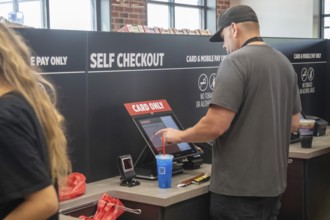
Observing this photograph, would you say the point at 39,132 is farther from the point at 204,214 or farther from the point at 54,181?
the point at 204,214

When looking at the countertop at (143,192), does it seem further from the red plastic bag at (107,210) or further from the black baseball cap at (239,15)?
the black baseball cap at (239,15)

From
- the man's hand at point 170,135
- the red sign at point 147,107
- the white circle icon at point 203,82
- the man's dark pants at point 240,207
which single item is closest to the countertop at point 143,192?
the man's dark pants at point 240,207

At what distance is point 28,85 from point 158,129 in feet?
5.13

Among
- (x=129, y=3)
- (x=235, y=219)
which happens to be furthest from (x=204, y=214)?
(x=129, y=3)

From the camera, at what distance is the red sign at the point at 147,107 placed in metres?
2.74

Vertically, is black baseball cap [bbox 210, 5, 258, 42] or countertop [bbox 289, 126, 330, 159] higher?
black baseball cap [bbox 210, 5, 258, 42]

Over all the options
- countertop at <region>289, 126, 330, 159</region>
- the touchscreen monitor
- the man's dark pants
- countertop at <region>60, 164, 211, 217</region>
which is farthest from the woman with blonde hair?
countertop at <region>289, 126, 330, 159</region>

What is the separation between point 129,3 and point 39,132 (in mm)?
6352

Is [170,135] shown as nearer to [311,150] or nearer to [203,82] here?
[203,82]

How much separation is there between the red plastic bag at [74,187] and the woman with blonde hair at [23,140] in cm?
108

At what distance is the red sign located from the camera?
2738mm

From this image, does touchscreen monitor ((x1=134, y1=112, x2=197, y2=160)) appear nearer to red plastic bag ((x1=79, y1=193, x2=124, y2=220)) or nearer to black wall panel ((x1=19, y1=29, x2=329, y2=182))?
black wall panel ((x1=19, y1=29, x2=329, y2=182))

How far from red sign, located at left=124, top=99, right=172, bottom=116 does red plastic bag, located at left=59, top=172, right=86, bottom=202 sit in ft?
1.50

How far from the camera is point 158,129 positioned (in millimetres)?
2779
